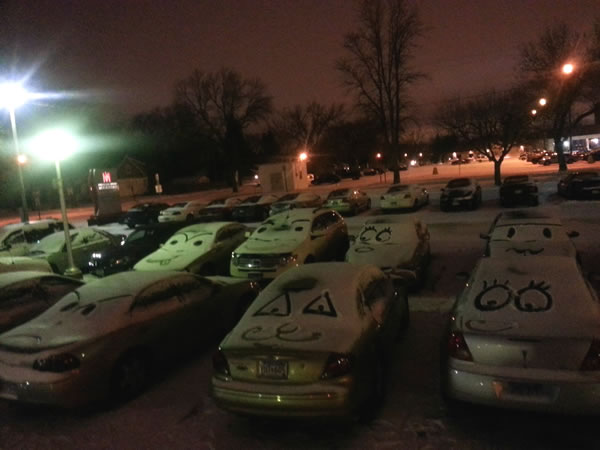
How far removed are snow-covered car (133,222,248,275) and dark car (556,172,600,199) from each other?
16568mm

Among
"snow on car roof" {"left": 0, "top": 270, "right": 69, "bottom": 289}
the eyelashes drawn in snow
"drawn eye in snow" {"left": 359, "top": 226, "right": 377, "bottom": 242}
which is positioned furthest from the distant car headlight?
the eyelashes drawn in snow

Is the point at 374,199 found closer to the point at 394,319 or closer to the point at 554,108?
the point at 554,108

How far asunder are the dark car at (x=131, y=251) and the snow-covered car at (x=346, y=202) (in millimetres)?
10972

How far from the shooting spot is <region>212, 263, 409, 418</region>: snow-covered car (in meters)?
4.48

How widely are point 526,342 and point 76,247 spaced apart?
13564 millimetres

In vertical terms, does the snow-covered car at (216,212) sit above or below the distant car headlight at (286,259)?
above

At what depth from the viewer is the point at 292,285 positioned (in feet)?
19.6

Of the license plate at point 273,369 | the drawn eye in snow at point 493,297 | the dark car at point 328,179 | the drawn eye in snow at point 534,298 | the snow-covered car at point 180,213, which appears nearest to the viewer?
the license plate at point 273,369

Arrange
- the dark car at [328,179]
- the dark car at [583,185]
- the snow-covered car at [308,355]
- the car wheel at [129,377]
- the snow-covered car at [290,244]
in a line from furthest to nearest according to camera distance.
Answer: the dark car at [328,179] < the dark car at [583,185] < the snow-covered car at [290,244] < the car wheel at [129,377] < the snow-covered car at [308,355]

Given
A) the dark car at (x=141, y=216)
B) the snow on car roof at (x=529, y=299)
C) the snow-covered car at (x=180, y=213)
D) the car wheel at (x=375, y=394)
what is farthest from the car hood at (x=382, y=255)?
the dark car at (x=141, y=216)

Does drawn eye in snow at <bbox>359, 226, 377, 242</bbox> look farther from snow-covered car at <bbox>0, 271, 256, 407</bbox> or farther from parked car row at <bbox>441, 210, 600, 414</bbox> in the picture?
parked car row at <bbox>441, 210, 600, 414</bbox>

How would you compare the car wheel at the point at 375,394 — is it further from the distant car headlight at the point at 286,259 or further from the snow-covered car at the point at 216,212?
the snow-covered car at the point at 216,212

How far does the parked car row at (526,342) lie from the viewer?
416 cm

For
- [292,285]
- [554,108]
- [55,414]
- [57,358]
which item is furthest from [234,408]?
[554,108]
